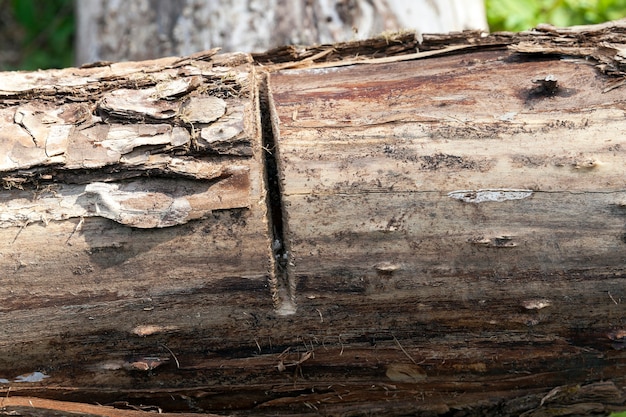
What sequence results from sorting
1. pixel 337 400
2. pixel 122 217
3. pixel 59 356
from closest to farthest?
pixel 122 217, pixel 59 356, pixel 337 400

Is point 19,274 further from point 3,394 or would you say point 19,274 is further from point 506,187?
point 506,187

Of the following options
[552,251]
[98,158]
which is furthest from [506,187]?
[98,158]

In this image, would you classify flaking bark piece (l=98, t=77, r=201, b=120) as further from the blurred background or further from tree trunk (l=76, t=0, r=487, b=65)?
tree trunk (l=76, t=0, r=487, b=65)

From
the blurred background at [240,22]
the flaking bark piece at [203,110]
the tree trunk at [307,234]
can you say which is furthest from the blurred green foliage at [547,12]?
the flaking bark piece at [203,110]

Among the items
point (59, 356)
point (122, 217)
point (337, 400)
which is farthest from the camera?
point (337, 400)

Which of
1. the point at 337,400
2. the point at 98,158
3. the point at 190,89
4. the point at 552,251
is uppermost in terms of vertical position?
the point at 190,89

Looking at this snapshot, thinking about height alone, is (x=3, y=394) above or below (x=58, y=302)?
below

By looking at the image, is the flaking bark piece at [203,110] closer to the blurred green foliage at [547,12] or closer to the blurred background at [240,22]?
the blurred background at [240,22]
